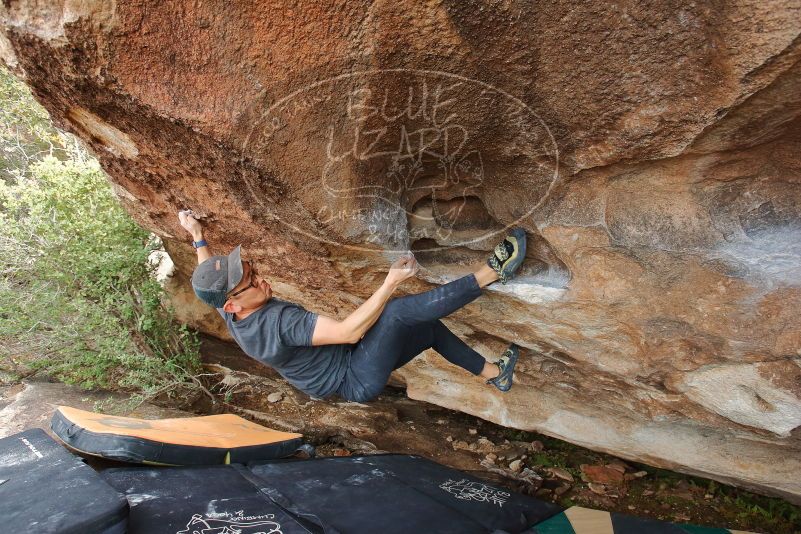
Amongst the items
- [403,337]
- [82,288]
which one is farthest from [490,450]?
[82,288]

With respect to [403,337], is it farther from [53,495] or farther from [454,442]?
Answer: [454,442]

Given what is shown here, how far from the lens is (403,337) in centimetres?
252

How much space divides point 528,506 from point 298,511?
49.5 inches

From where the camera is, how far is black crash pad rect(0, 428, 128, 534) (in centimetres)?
166

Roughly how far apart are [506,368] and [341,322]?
3.92 feet

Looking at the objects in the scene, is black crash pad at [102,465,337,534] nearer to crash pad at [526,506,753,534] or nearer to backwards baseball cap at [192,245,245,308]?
backwards baseball cap at [192,245,245,308]

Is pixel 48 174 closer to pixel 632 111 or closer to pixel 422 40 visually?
pixel 422 40

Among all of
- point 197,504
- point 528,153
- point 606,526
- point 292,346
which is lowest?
point 606,526

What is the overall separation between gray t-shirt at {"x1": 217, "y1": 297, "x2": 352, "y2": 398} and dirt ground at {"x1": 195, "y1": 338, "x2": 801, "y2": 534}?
165cm

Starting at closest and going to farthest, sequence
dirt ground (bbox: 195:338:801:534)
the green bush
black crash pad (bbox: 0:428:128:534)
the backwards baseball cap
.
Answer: black crash pad (bbox: 0:428:128:534) → the backwards baseball cap → dirt ground (bbox: 195:338:801:534) → the green bush

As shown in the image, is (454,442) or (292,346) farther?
Result: (454,442)

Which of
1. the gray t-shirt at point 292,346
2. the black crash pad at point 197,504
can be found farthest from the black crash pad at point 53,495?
the gray t-shirt at point 292,346

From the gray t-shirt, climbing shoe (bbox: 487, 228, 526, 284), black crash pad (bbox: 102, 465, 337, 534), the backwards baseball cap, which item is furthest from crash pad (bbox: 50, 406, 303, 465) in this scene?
climbing shoe (bbox: 487, 228, 526, 284)

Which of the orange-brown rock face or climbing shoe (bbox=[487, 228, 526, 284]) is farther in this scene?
climbing shoe (bbox=[487, 228, 526, 284])
